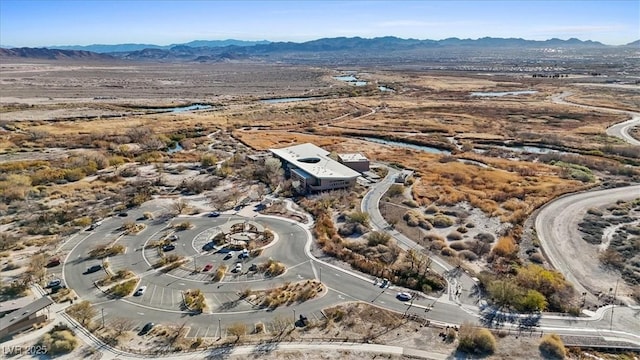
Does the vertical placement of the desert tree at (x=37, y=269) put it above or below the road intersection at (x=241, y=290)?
above

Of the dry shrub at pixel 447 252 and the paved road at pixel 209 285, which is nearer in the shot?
the paved road at pixel 209 285

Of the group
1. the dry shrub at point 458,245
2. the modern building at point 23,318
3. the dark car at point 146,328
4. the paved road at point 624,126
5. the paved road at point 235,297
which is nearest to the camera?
the modern building at point 23,318

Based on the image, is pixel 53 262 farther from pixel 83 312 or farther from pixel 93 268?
pixel 83 312

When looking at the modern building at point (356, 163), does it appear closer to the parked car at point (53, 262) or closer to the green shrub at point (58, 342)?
the parked car at point (53, 262)

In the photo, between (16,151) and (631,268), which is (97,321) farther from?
(16,151)

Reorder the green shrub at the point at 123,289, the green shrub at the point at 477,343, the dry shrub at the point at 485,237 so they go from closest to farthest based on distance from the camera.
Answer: the green shrub at the point at 477,343 < the green shrub at the point at 123,289 < the dry shrub at the point at 485,237

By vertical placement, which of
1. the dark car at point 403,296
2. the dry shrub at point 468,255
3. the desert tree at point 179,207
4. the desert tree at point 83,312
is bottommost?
the dry shrub at point 468,255

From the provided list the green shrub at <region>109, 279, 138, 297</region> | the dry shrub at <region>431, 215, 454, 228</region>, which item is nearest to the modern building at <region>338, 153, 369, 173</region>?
the dry shrub at <region>431, 215, 454, 228</region>

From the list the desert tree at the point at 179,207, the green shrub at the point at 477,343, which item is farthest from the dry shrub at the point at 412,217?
the desert tree at the point at 179,207
